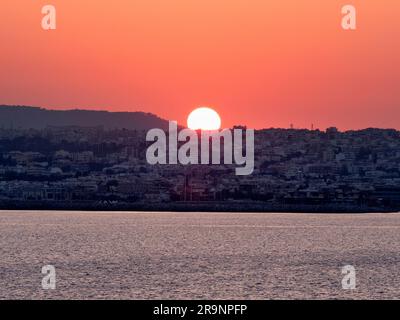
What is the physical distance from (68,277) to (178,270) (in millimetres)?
6481

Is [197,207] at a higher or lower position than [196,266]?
higher

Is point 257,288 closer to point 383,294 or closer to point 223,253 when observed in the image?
point 383,294

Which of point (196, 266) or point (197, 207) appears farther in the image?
point (197, 207)

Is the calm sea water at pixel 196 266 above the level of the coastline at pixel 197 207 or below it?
below

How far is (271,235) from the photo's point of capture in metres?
88.8

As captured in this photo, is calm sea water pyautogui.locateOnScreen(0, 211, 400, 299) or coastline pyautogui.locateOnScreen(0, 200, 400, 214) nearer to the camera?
calm sea water pyautogui.locateOnScreen(0, 211, 400, 299)

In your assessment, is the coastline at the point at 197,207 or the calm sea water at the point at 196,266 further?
the coastline at the point at 197,207

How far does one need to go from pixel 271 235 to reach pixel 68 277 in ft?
145

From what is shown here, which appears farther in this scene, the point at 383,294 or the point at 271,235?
the point at 271,235

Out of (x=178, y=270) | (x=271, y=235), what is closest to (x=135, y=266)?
(x=178, y=270)

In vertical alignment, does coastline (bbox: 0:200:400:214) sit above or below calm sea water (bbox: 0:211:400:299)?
above
